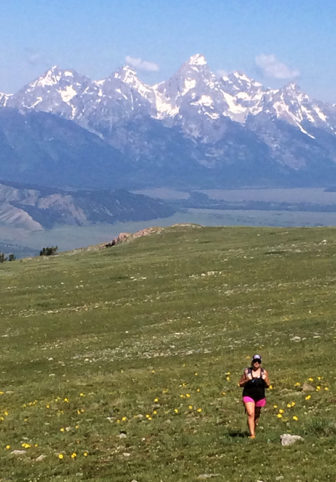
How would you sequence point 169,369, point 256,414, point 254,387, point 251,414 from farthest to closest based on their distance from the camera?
point 169,369 < point 256,414 < point 254,387 < point 251,414

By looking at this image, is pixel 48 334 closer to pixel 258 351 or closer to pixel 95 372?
pixel 95 372

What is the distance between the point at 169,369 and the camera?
124 ft

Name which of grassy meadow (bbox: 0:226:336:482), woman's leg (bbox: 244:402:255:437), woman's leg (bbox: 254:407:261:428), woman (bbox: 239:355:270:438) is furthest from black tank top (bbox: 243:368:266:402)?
grassy meadow (bbox: 0:226:336:482)

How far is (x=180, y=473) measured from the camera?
2084cm

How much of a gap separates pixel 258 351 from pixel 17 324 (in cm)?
2953

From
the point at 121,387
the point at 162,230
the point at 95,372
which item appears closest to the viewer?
the point at 121,387

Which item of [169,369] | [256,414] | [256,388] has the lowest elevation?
[169,369]

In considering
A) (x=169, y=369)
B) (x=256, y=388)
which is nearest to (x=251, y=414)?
(x=256, y=388)

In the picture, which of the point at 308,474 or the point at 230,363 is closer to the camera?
the point at 308,474

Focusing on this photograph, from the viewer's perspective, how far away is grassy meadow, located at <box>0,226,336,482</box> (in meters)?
22.6

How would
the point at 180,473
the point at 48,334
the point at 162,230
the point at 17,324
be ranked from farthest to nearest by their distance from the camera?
the point at 162,230 < the point at 17,324 < the point at 48,334 < the point at 180,473

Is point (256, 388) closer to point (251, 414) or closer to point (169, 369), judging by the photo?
point (251, 414)

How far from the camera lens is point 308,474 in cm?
1912

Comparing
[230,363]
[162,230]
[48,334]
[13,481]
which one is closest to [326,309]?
[230,363]
